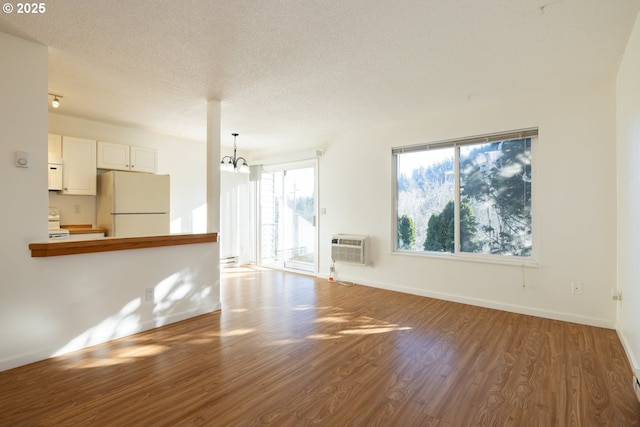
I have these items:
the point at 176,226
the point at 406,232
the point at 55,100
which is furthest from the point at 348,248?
the point at 55,100

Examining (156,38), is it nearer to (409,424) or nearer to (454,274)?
(409,424)

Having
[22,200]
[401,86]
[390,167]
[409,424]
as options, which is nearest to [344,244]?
[390,167]

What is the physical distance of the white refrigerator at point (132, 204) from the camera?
4.30 metres

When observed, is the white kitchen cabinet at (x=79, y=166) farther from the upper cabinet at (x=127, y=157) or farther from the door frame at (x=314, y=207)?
the door frame at (x=314, y=207)

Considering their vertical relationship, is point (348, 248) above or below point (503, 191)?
below

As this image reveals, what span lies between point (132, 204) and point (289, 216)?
2830mm

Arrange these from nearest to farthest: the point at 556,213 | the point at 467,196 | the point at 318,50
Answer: the point at 318,50 < the point at 556,213 < the point at 467,196

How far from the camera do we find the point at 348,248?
509 centimetres

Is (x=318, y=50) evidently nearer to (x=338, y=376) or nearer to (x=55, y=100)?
(x=338, y=376)

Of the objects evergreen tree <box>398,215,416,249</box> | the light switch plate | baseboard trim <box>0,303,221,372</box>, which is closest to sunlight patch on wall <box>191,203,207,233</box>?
baseboard trim <box>0,303,221,372</box>

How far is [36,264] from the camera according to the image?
2.46 metres

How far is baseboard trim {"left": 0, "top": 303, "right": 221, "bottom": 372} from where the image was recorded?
234 cm

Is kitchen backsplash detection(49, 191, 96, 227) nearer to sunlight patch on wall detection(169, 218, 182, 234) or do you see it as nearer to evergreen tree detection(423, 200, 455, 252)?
sunlight patch on wall detection(169, 218, 182, 234)

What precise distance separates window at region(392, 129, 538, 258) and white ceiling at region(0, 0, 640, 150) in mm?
664
